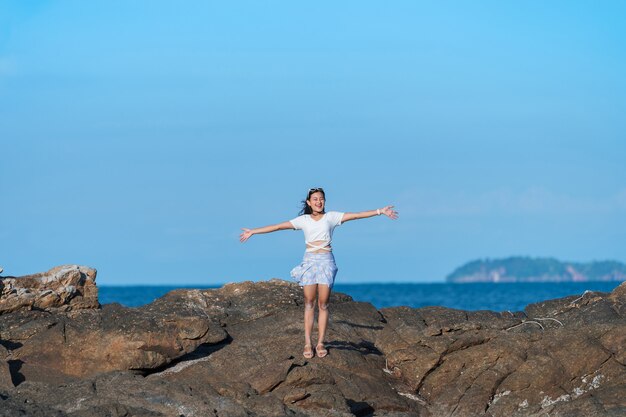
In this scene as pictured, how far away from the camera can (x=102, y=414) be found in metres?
12.5

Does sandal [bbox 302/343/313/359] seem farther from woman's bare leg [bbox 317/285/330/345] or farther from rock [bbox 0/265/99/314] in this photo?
rock [bbox 0/265/99/314]

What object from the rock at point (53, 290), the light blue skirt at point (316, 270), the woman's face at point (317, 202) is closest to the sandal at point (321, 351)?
the light blue skirt at point (316, 270)

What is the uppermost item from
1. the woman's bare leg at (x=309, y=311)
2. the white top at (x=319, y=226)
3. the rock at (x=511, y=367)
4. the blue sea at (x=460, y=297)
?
the blue sea at (x=460, y=297)

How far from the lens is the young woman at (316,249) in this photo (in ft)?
48.0

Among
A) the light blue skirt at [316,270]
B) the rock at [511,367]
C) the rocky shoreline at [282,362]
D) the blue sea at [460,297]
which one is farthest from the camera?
the blue sea at [460,297]

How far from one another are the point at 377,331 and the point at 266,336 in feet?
6.29

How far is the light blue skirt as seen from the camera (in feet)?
48.0

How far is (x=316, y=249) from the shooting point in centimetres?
1473

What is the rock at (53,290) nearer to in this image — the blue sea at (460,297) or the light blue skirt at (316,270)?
the light blue skirt at (316,270)

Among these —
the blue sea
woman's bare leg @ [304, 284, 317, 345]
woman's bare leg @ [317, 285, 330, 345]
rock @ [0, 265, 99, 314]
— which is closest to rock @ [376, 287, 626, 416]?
woman's bare leg @ [317, 285, 330, 345]

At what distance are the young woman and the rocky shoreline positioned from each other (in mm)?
661

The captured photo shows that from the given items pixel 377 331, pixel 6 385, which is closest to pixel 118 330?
pixel 6 385

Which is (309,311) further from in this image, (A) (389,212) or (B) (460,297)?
(B) (460,297)

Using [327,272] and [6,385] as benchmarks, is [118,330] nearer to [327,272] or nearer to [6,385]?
[6,385]
